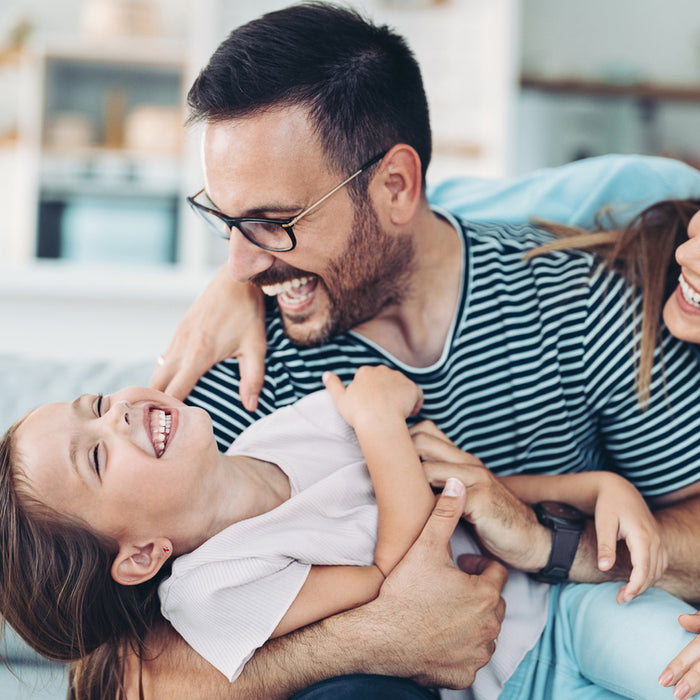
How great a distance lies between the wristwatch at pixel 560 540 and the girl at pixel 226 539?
0.16 ft

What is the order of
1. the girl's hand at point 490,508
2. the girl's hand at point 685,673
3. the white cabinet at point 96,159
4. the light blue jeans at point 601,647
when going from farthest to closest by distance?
the white cabinet at point 96,159 → the girl's hand at point 490,508 → the light blue jeans at point 601,647 → the girl's hand at point 685,673

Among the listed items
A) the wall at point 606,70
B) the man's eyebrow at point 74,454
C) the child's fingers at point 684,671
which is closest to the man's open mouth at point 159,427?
the man's eyebrow at point 74,454

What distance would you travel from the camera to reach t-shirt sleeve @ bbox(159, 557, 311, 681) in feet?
4.29

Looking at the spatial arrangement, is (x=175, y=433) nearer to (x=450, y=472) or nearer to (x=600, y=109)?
(x=450, y=472)

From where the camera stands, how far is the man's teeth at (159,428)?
1404 mm

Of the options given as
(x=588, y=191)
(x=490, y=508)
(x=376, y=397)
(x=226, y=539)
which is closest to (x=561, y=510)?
(x=490, y=508)

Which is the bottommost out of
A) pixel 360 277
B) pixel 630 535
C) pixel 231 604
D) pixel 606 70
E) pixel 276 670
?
pixel 276 670

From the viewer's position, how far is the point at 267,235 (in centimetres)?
154

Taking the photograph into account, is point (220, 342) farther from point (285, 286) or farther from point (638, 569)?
point (638, 569)

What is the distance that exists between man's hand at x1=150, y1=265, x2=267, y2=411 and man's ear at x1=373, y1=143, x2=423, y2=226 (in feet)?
1.13

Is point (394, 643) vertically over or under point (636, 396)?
under

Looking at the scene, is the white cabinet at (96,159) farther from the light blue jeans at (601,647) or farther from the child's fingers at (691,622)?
the child's fingers at (691,622)

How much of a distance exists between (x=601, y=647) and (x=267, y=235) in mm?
945

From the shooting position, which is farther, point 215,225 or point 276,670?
point 215,225
